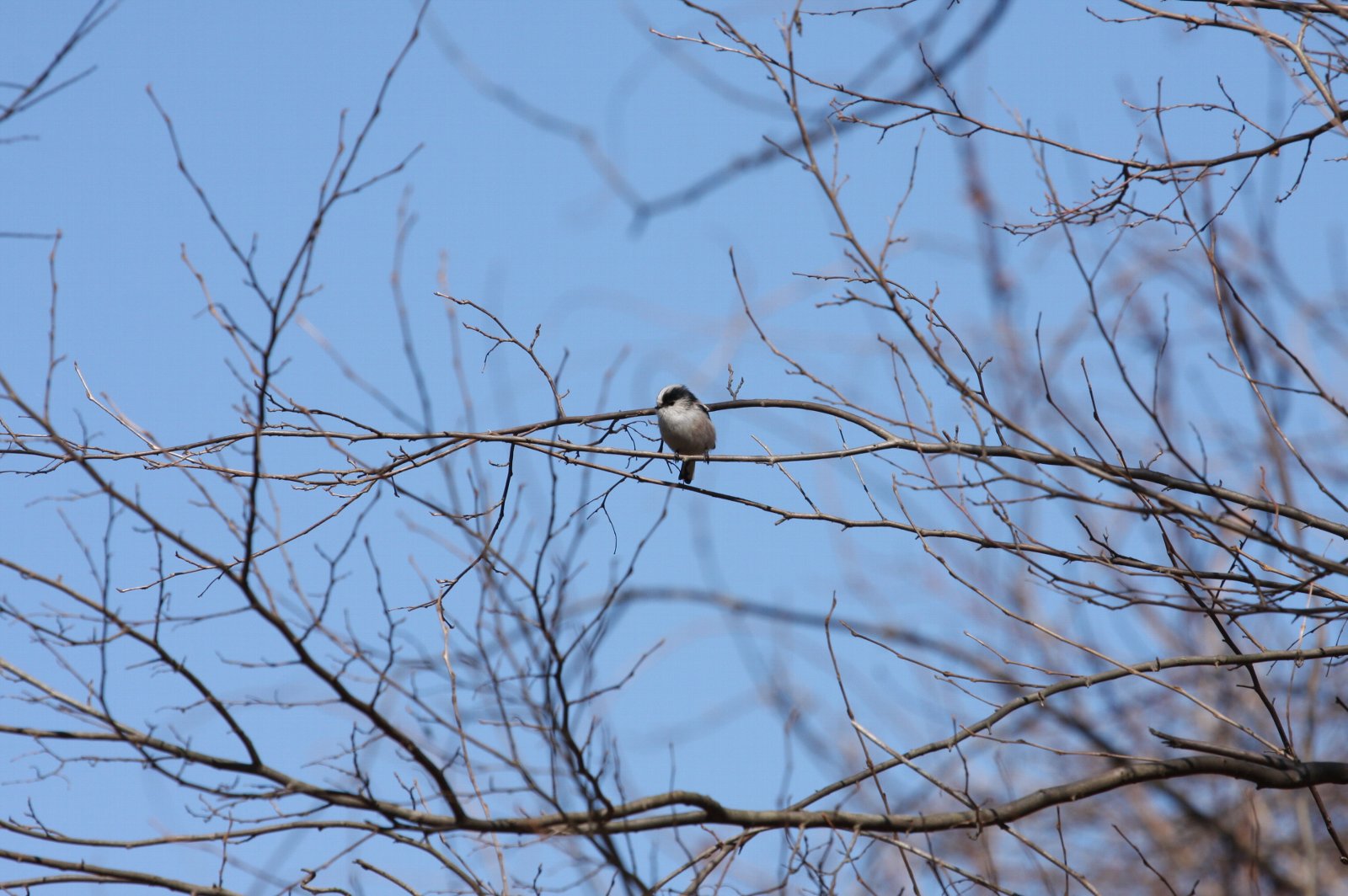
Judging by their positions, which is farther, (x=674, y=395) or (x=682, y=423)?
(x=674, y=395)

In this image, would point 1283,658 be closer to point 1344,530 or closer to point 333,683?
point 1344,530

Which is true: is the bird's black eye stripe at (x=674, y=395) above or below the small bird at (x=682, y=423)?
above

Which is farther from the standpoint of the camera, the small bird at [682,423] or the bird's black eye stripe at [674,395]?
the bird's black eye stripe at [674,395]

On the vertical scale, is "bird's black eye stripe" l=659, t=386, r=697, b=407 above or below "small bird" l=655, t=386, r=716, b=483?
above

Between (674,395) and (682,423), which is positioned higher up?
(674,395)

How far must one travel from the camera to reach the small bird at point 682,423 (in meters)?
6.80

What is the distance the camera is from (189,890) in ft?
A: 10.2

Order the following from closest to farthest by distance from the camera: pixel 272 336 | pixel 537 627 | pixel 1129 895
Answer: pixel 272 336 < pixel 537 627 < pixel 1129 895

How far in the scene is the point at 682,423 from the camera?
6801 millimetres

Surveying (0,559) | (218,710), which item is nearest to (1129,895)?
(218,710)

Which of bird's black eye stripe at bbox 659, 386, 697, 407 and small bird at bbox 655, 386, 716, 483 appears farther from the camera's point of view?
bird's black eye stripe at bbox 659, 386, 697, 407

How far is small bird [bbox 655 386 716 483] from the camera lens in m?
6.80

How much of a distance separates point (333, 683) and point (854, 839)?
1459 mm

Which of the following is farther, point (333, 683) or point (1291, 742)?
point (1291, 742)
